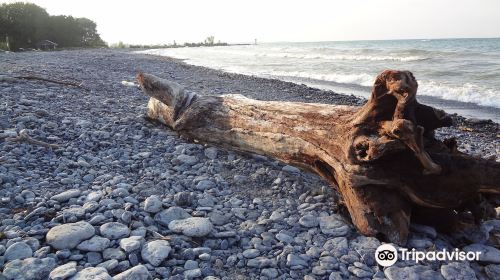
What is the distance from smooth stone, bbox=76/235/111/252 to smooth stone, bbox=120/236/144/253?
0.11 meters

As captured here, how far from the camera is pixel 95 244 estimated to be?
2551 mm

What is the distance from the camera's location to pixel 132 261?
245 centimetres

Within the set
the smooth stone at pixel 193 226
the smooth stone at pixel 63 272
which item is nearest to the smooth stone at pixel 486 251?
the smooth stone at pixel 193 226

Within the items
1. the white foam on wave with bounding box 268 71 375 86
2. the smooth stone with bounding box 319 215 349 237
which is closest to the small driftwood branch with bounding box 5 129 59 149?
the smooth stone with bounding box 319 215 349 237

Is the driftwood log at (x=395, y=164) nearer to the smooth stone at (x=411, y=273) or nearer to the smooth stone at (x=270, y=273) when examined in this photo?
the smooth stone at (x=411, y=273)

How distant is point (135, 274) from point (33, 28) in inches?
1569

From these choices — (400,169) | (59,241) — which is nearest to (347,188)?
(400,169)

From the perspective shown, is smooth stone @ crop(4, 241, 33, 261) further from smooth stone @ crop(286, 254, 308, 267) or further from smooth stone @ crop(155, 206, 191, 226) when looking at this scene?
smooth stone @ crop(286, 254, 308, 267)

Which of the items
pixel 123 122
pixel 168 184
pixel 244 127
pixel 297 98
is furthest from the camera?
pixel 297 98

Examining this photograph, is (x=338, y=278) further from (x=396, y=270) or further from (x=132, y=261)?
(x=132, y=261)

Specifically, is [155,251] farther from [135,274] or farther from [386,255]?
[386,255]

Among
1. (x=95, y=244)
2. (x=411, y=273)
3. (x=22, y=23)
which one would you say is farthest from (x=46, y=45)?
(x=411, y=273)

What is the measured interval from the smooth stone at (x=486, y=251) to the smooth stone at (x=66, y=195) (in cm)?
337

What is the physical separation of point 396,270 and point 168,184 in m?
2.34
